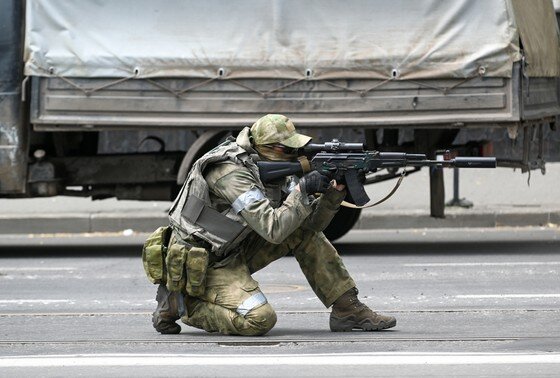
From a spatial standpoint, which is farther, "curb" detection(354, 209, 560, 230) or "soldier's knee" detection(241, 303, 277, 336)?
"curb" detection(354, 209, 560, 230)

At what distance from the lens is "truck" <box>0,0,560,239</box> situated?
1156 centimetres

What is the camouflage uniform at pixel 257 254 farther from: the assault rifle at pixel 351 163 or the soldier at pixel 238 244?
the assault rifle at pixel 351 163

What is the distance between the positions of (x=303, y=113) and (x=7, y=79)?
2.64 metres

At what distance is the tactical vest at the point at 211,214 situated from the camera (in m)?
7.20

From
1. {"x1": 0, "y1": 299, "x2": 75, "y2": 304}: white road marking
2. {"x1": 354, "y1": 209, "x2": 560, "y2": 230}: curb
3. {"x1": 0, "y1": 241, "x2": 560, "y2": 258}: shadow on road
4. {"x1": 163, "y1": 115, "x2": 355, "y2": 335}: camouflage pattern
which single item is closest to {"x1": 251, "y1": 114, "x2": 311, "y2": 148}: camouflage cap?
{"x1": 163, "y1": 115, "x2": 355, "y2": 335}: camouflage pattern

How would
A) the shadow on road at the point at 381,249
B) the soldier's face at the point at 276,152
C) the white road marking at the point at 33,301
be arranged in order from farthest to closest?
the shadow on road at the point at 381,249
the white road marking at the point at 33,301
the soldier's face at the point at 276,152

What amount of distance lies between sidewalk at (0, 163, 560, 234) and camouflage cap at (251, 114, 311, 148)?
7.60 meters

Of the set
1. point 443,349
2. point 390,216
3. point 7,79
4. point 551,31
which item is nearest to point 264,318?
point 443,349

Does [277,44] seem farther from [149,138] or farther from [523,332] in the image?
[523,332]

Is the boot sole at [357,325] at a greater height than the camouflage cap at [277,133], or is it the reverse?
the camouflage cap at [277,133]

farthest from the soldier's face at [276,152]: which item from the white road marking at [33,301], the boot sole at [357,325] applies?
the white road marking at [33,301]

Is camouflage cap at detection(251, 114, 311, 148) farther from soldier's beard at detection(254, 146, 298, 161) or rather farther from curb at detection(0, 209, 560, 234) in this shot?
curb at detection(0, 209, 560, 234)

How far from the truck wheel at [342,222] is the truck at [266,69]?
2.45 feet

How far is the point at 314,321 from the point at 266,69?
4.27 meters
